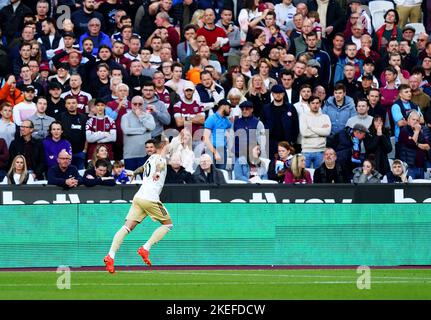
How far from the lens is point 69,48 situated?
25.2 m

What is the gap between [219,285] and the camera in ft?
58.7

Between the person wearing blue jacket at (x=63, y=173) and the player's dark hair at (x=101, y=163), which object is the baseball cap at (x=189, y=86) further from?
the person wearing blue jacket at (x=63, y=173)

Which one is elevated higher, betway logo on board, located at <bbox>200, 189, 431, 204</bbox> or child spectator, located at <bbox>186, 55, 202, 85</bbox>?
child spectator, located at <bbox>186, 55, 202, 85</bbox>

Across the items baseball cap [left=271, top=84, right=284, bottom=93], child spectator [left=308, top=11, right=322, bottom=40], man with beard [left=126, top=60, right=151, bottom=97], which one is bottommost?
baseball cap [left=271, top=84, right=284, bottom=93]

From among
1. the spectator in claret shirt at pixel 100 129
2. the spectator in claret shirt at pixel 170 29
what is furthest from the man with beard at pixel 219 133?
the spectator in claret shirt at pixel 170 29

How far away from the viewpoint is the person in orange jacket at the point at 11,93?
77.0 feet

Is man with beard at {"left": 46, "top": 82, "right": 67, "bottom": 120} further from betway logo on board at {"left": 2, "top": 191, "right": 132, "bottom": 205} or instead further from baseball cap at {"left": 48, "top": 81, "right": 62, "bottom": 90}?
betway logo on board at {"left": 2, "top": 191, "right": 132, "bottom": 205}

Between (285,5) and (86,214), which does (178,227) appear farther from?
(285,5)

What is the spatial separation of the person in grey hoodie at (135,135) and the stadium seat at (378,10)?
25.2 ft

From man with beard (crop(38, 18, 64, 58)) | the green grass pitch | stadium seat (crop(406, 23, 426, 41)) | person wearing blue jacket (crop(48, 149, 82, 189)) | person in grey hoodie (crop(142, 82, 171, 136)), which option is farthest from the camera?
stadium seat (crop(406, 23, 426, 41))

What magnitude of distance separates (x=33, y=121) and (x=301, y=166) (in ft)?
15.9

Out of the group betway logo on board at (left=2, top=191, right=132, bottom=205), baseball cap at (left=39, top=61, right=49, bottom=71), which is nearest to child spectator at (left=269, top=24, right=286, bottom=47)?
baseball cap at (left=39, top=61, right=49, bottom=71)

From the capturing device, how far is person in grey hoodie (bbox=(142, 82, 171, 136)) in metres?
23.6

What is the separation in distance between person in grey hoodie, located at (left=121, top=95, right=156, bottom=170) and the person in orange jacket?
205cm
